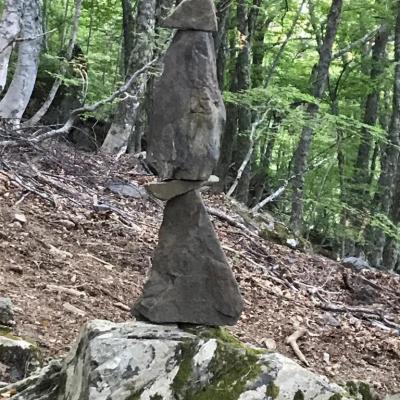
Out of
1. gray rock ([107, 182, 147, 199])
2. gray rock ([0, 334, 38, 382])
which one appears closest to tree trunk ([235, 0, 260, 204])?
gray rock ([107, 182, 147, 199])

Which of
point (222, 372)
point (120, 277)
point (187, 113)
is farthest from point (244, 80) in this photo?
point (222, 372)

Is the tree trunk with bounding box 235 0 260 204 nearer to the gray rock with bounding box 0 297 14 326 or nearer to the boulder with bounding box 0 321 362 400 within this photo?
the gray rock with bounding box 0 297 14 326

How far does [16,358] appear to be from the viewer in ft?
15.6

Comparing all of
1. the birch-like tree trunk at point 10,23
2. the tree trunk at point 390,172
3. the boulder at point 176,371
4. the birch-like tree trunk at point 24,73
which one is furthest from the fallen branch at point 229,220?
the boulder at point 176,371

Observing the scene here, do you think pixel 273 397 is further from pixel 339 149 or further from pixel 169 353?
pixel 339 149

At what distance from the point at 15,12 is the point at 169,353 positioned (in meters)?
5.16

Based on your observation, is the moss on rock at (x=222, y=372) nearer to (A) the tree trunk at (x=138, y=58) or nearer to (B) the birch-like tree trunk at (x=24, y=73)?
(B) the birch-like tree trunk at (x=24, y=73)

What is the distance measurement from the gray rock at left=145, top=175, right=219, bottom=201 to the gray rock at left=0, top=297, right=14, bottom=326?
196 cm

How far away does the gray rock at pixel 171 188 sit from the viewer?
155 inches

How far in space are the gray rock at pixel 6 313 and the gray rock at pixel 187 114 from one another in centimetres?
206

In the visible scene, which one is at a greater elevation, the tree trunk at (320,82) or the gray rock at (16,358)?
the tree trunk at (320,82)

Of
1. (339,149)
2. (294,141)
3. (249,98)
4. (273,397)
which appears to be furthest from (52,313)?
(294,141)

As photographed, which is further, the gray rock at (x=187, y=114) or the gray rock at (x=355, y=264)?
the gray rock at (x=355, y=264)

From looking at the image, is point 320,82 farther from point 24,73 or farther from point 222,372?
point 222,372
